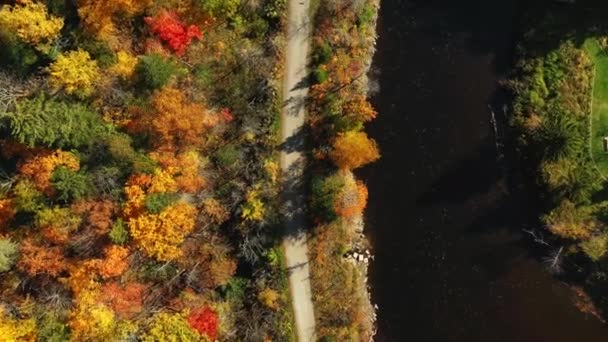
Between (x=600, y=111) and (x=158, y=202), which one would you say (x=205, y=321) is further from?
(x=600, y=111)

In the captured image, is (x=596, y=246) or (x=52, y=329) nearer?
(x=52, y=329)

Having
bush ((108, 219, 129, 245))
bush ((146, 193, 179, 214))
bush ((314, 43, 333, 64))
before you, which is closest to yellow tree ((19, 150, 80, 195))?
bush ((108, 219, 129, 245))

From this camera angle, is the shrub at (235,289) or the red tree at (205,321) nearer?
the red tree at (205,321)

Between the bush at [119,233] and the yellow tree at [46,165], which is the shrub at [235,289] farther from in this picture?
the yellow tree at [46,165]

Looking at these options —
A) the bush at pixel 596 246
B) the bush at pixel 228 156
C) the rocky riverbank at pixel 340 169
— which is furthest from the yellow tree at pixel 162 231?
the bush at pixel 596 246

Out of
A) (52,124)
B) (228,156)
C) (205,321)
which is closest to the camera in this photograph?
(52,124)

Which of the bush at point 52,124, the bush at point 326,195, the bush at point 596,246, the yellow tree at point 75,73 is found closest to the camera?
the bush at point 52,124

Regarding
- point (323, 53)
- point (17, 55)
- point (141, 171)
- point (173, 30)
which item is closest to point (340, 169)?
point (323, 53)
